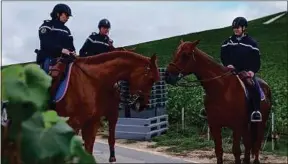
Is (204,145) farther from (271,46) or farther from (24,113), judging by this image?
(271,46)

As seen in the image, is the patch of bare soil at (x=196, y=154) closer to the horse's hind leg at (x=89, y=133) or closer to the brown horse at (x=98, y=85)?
the brown horse at (x=98, y=85)

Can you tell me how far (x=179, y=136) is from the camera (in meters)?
12.6

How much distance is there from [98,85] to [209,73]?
1410 millimetres

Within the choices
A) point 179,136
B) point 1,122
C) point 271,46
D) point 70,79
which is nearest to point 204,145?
point 179,136

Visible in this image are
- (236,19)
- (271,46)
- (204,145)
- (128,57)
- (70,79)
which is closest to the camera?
(70,79)

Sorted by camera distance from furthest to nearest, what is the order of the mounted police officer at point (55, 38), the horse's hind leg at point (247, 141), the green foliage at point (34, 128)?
the horse's hind leg at point (247, 141)
the mounted police officer at point (55, 38)
the green foliage at point (34, 128)

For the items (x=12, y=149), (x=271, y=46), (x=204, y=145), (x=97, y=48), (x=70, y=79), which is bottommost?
(x=204, y=145)

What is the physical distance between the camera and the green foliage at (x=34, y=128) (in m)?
1.29

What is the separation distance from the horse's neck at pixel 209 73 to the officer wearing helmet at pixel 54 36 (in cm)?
156

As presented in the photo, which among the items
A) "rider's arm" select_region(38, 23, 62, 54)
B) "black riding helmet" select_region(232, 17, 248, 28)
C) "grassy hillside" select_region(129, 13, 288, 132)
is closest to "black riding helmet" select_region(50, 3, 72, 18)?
"rider's arm" select_region(38, 23, 62, 54)

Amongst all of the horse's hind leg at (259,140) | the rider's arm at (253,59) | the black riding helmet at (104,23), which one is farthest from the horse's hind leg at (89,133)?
the horse's hind leg at (259,140)

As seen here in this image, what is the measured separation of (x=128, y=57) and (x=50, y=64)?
0.99 m

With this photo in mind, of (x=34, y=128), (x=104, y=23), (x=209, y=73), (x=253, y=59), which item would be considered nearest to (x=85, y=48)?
(x=104, y=23)

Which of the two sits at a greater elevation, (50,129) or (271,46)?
(271,46)
